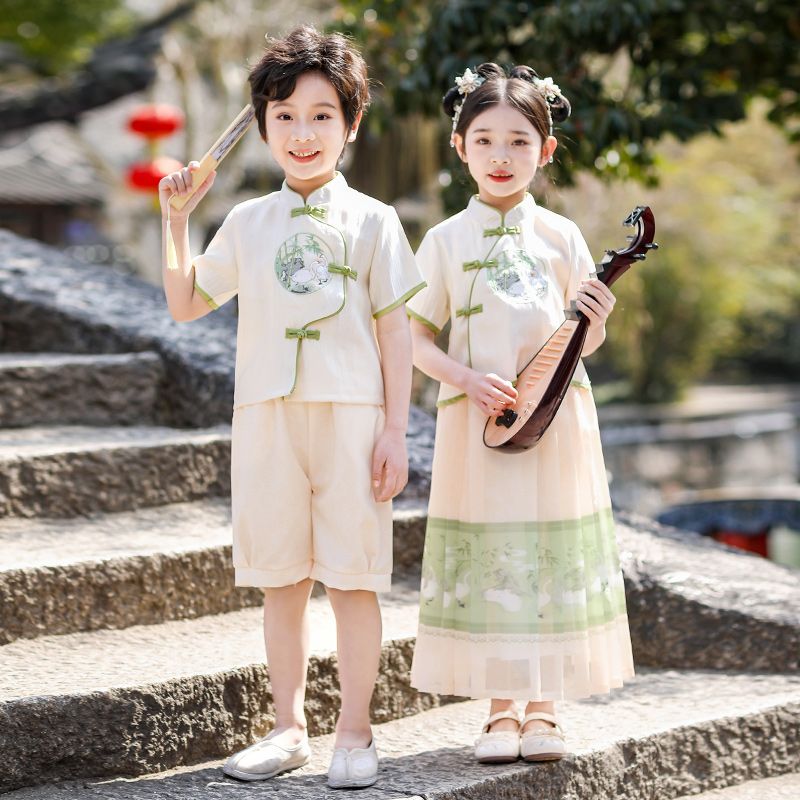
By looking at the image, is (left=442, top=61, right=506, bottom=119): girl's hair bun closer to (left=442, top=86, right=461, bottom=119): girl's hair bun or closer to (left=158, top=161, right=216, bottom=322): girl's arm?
(left=442, top=86, right=461, bottom=119): girl's hair bun

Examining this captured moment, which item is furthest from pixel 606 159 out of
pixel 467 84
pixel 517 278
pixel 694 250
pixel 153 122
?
pixel 694 250

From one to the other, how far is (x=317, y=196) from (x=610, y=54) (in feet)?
8.74

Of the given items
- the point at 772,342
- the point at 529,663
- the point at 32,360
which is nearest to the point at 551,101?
the point at 529,663

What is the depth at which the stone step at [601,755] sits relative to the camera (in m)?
2.39

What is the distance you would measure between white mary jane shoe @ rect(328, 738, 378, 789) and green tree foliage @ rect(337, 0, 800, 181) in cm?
250

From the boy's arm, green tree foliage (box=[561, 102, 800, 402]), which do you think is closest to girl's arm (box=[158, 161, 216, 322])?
the boy's arm

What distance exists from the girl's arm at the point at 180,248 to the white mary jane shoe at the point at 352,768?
971mm

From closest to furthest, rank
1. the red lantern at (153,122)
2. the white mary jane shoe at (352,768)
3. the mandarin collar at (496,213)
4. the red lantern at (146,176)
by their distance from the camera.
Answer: the white mary jane shoe at (352,768), the mandarin collar at (496,213), the red lantern at (153,122), the red lantern at (146,176)

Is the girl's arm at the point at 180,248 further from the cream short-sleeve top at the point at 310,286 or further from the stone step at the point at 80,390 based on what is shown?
the stone step at the point at 80,390

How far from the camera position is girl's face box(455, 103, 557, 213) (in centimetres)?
256

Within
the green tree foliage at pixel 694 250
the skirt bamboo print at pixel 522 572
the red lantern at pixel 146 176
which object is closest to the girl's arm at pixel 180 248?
the skirt bamboo print at pixel 522 572

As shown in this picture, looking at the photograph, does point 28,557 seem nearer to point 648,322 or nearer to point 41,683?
point 41,683

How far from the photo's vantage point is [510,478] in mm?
2543

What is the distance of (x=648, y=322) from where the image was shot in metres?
17.8
